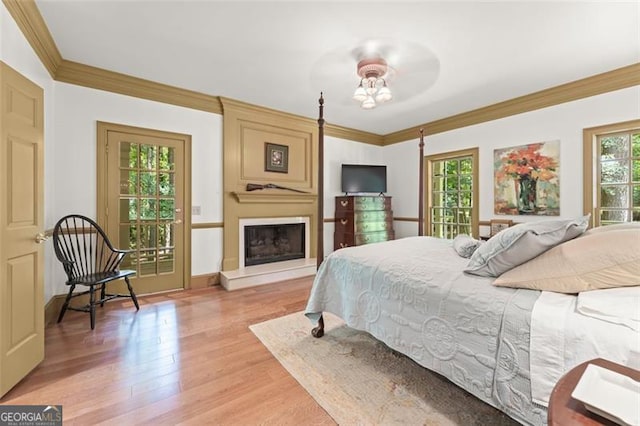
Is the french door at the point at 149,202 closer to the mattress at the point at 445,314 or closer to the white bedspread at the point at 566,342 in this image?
the mattress at the point at 445,314

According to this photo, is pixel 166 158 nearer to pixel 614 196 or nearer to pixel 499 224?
pixel 499 224

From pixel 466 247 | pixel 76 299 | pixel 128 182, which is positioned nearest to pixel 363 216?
pixel 466 247

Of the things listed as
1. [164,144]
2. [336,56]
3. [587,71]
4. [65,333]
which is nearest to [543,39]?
[587,71]

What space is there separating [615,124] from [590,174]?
0.56 m

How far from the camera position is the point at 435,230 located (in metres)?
5.00

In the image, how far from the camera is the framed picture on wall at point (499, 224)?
3848 mm

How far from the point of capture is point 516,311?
1160mm

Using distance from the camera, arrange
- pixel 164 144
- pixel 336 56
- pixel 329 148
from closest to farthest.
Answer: pixel 336 56 < pixel 164 144 < pixel 329 148

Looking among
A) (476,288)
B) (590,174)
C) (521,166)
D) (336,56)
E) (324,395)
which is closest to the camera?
(476,288)

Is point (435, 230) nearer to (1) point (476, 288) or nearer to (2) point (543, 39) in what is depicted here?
(2) point (543, 39)

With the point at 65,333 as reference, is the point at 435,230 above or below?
above

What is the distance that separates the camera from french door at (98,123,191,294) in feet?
10.5

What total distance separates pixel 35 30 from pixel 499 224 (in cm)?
532

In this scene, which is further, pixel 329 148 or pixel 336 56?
pixel 329 148
